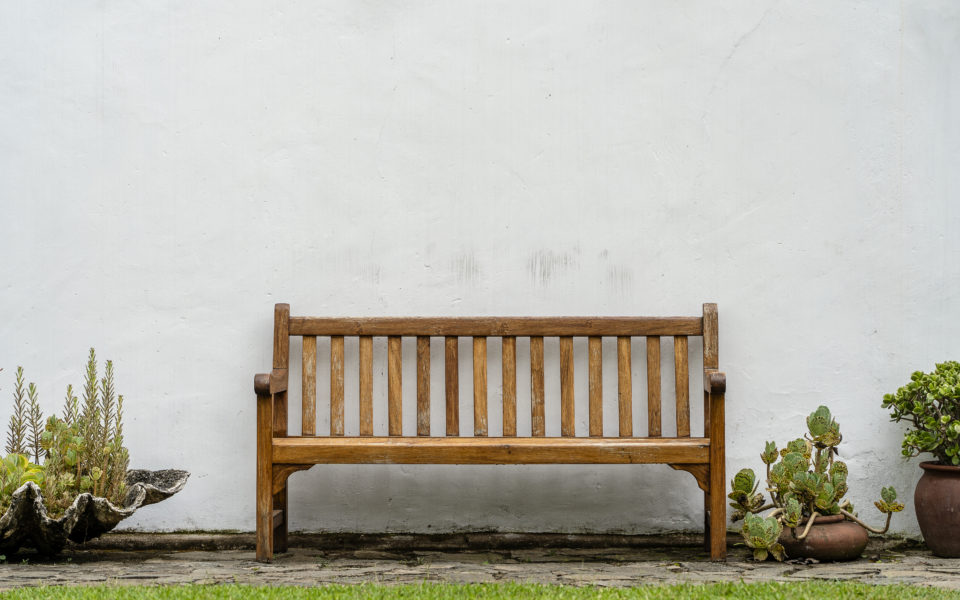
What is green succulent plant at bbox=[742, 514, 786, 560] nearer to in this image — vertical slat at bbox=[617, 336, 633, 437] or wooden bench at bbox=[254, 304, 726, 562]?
wooden bench at bbox=[254, 304, 726, 562]

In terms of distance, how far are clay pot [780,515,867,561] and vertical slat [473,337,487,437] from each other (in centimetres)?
128

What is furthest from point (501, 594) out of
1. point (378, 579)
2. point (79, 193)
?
point (79, 193)

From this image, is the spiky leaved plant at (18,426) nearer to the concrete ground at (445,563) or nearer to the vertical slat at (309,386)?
the concrete ground at (445,563)

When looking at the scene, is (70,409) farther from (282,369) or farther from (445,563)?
(445,563)

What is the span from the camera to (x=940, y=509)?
3.29 meters

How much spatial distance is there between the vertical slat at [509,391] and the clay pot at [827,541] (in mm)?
1159

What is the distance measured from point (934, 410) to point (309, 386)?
8.59ft

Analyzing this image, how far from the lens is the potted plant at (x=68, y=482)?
3.04 m

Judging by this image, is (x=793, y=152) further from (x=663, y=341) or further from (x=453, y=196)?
(x=453, y=196)

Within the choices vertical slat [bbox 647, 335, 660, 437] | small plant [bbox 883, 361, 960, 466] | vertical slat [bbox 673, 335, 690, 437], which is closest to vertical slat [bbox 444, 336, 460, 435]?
vertical slat [bbox 647, 335, 660, 437]

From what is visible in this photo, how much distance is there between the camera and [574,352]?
3.70 metres

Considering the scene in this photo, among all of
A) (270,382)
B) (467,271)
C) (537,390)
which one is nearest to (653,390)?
(537,390)

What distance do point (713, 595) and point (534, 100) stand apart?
2.23 metres

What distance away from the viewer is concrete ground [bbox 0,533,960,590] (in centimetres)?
296
